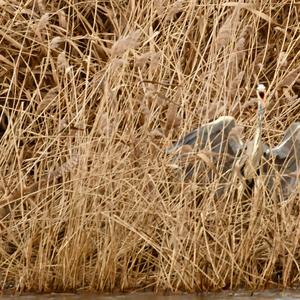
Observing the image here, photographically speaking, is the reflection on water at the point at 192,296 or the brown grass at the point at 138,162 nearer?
the reflection on water at the point at 192,296

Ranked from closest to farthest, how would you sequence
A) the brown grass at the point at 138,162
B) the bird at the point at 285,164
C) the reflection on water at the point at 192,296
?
the reflection on water at the point at 192,296 < the brown grass at the point at 138,162 < the bird at the point at 285,164

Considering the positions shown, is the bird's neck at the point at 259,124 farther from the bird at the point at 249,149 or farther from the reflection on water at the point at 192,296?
the reflection on water at the point at 192,296

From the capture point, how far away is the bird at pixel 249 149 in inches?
197

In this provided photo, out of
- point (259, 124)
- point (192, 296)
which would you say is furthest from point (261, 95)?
point (192, 296)

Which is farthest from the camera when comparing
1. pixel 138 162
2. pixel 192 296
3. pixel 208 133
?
pixel 138 162

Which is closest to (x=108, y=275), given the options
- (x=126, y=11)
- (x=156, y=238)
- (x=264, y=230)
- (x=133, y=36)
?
(x=156, y=238)

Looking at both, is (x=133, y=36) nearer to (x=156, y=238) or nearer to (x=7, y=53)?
(x=156, y=238)

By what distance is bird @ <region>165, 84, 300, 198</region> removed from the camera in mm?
5012

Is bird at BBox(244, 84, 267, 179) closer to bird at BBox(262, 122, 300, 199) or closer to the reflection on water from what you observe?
bird at BBox(262, 122, 300, 199)

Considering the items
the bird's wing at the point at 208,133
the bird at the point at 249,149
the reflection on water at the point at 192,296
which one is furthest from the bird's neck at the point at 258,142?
the reflection on water at the point at 192,296

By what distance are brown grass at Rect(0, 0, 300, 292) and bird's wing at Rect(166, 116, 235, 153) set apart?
0.08 meters

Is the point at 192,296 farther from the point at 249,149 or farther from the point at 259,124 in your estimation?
the point at 259,124

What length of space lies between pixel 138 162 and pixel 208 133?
353 mm

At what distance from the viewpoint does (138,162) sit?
5.13m
